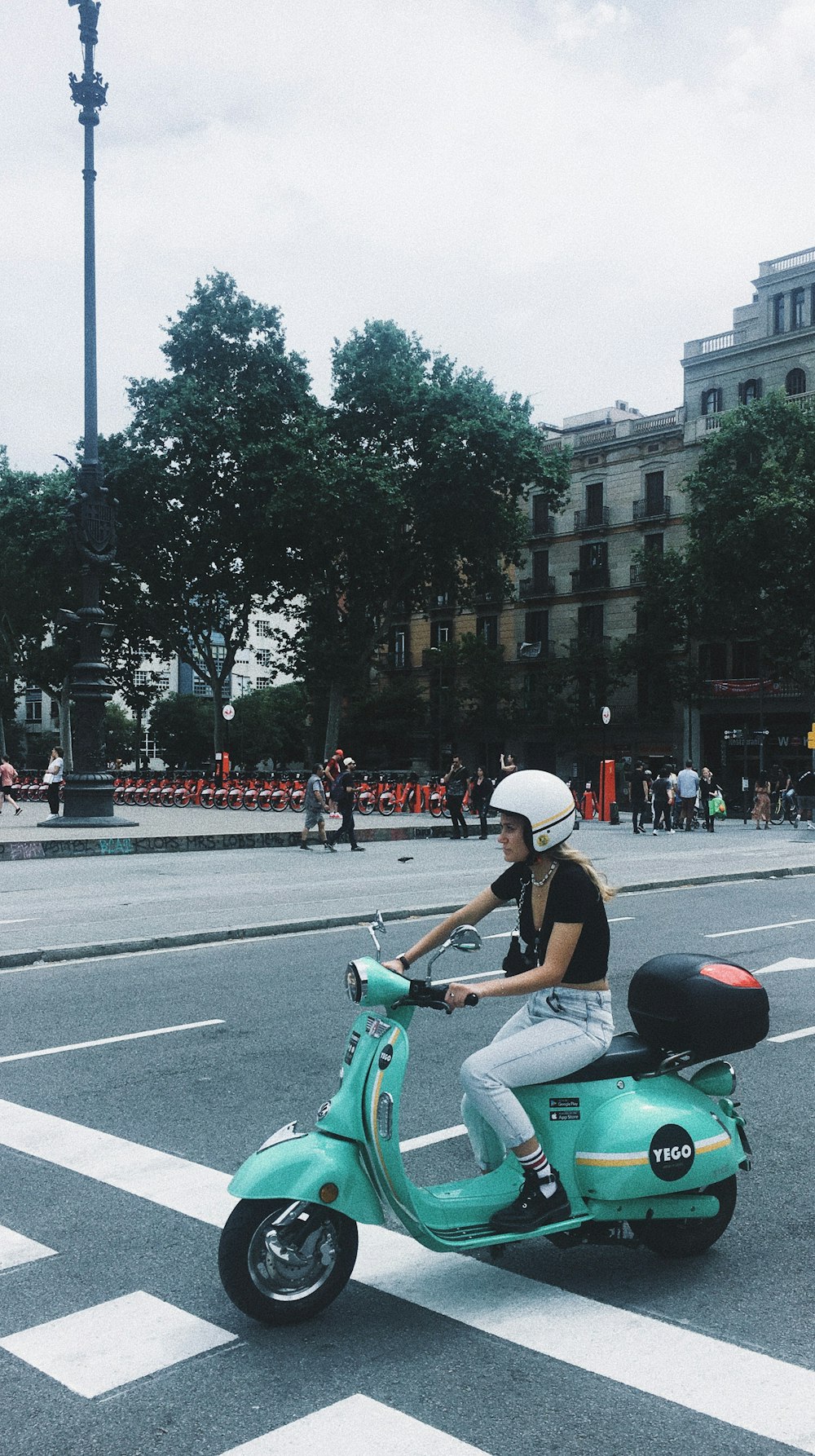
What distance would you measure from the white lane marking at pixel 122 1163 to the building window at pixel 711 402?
5181cm

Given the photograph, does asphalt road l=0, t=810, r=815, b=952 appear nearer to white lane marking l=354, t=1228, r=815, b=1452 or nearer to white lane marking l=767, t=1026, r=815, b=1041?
white lane marking l=767, t=1026, r=815, b=1041

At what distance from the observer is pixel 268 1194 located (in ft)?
11.6

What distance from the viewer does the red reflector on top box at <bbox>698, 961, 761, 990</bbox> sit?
409 centimetres

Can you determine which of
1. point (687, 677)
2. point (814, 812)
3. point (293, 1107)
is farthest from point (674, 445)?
point (293, 1107)

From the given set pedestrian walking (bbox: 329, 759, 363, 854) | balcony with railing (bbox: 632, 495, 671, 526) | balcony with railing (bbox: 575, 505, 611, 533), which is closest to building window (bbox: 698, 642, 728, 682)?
balcony with railing (bbox: 632, 495, 671, 526)

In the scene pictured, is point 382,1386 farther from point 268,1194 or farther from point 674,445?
point 674,445

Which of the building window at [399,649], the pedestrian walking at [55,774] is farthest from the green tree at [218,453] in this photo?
the building window at [399,649]

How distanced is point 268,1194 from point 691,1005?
1.42m

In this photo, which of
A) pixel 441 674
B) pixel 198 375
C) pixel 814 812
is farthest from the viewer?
pixel 441 674

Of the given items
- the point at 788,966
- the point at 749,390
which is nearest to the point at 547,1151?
the point at 788,966

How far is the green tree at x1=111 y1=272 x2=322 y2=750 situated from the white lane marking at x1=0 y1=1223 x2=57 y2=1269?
34.7m

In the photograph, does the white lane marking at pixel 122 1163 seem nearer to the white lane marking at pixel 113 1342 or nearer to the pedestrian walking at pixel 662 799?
the white lane marking at pixel 113 1342

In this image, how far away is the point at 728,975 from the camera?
13.5 feet

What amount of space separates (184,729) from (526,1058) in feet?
282
